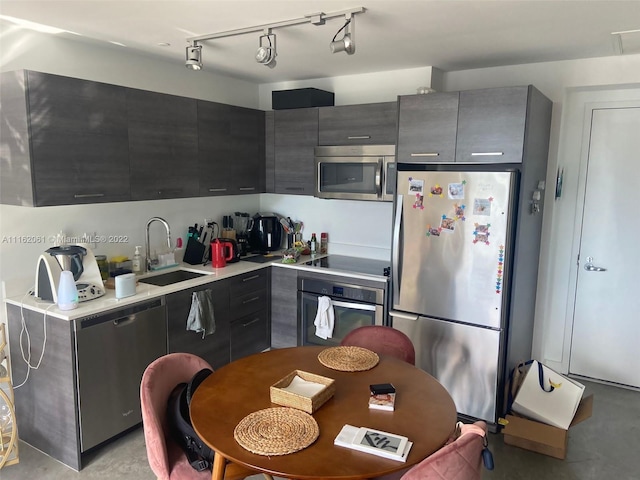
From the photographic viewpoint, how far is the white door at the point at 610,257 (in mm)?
3561

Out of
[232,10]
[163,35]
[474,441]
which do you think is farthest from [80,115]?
[474,441]

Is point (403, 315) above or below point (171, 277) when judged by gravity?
below

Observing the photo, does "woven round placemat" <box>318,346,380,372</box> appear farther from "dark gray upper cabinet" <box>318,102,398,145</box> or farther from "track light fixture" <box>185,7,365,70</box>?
"dark gray upper cabinet" <box>318,102,398,145</box>

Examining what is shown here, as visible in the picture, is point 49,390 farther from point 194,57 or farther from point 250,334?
point 194,57

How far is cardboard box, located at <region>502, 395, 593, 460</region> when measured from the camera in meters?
2.84

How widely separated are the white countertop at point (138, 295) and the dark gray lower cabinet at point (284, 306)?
11 centimetres

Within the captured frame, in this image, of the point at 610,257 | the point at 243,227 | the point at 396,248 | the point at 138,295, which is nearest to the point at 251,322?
the point at 243,227

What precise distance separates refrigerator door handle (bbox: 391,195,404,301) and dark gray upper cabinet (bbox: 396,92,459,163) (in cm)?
31

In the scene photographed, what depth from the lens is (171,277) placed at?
3500 millimetres

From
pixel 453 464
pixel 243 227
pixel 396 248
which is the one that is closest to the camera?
pixel 453 464

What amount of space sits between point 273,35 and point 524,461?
2828 mm

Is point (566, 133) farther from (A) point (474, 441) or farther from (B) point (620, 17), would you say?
(A) point (474, 441)

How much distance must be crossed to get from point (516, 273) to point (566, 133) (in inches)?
53.6

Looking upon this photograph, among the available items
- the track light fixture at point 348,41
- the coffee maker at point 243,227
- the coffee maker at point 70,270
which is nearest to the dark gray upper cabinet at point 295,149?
the coffee maker at point 243,227
